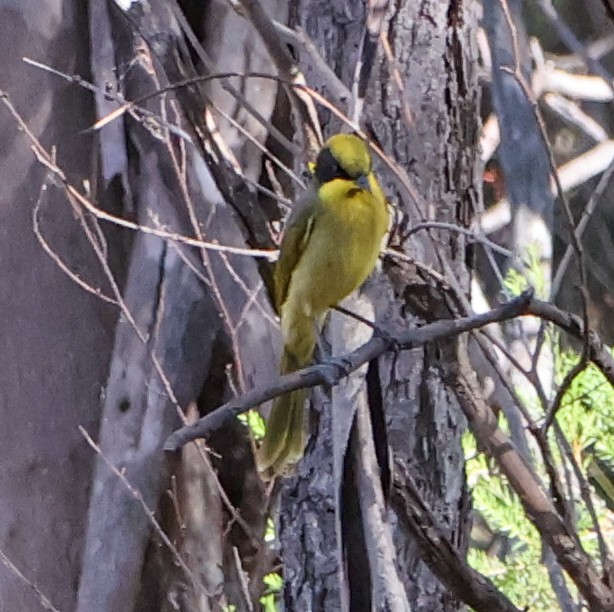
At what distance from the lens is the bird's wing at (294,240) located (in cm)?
159

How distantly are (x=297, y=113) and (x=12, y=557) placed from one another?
1499 mm

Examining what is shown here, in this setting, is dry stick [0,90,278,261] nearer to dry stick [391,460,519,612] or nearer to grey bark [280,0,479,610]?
grey bark [280,0,479,610]

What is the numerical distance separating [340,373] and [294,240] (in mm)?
423

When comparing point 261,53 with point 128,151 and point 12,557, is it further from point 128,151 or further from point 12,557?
point 12,557

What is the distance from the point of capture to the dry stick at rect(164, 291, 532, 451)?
0.98m

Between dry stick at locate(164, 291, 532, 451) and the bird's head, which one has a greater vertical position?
the bird's head

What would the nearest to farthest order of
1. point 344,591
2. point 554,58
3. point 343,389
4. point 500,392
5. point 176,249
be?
point 344,591 < point 343,389 < point 500,392 < point 176,249 < point 554,58

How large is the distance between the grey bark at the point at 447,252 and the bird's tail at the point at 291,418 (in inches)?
9.7

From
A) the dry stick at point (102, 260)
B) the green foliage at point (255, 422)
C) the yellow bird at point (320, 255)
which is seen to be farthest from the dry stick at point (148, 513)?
the yellow bird at point (320, 255)

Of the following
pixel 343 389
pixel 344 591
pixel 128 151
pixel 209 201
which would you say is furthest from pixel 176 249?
pixel 344 591

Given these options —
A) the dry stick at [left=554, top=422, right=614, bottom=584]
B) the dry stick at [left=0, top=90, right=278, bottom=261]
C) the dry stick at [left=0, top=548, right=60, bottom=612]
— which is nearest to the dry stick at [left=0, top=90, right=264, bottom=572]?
the dry stick at [left=0, top=90, right=278, bottom=261]

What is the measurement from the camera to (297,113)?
1.60 m

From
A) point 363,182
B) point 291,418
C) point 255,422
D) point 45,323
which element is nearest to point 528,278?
point 363,182

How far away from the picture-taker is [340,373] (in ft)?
4.05
